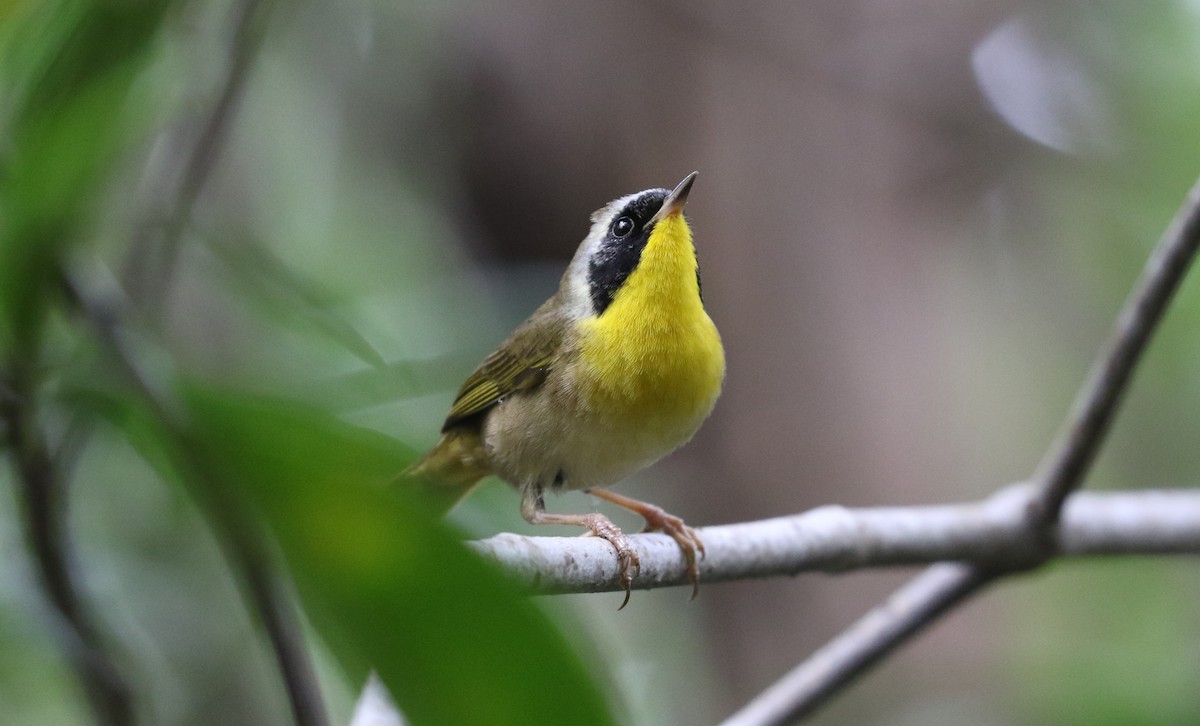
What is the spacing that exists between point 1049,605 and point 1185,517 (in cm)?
241

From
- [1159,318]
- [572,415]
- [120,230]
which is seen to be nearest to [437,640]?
[120,230]

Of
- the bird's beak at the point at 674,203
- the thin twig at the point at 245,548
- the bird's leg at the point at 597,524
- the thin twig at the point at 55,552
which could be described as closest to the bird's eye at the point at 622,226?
the bird's beak at the point at 674,203

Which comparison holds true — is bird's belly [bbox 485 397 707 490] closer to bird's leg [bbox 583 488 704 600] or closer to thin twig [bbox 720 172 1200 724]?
bird's leg [bbox 583 488 704 600]

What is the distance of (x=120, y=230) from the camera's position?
2145mm

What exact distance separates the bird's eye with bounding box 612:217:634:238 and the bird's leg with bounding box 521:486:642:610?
71 cm

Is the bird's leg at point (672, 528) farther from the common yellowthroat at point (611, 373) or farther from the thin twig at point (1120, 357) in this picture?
the thin twig at point (1120, 357)

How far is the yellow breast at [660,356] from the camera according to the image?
260 centimetres

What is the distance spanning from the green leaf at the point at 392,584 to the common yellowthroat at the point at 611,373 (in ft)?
4.96

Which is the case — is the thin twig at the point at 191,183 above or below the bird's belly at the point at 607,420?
above

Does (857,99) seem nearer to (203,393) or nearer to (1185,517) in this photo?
(1185,517)

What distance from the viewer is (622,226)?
2621mm

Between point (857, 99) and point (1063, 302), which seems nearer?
point (857, 99)

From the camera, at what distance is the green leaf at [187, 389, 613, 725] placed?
2.56 feet

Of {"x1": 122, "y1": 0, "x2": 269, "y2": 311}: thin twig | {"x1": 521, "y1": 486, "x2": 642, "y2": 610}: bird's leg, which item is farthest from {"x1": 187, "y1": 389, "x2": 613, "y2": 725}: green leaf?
{"x1": 521, "y1": 486, "x2": 642, "y2": 610}: bird's leg
